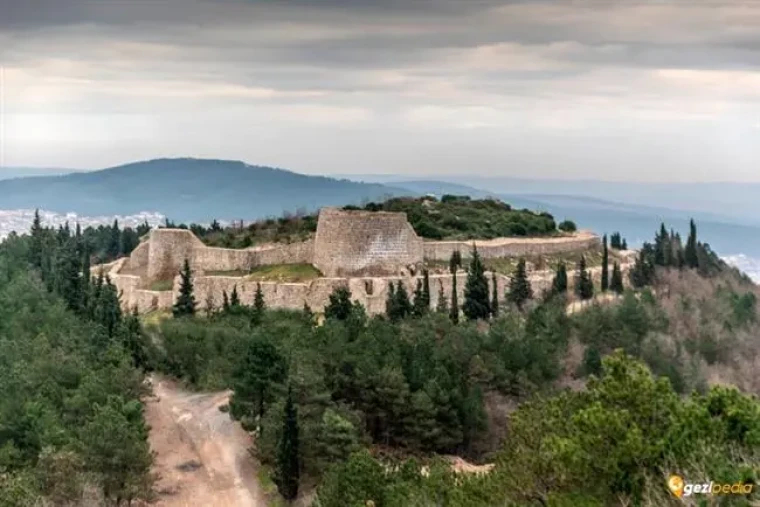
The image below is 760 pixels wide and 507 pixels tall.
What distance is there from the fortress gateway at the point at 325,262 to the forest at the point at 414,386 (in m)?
1.28

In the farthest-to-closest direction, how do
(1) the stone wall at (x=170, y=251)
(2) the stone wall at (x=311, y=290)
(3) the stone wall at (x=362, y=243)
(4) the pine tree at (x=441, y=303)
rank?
1. (1) the stone wall at (x=170, y=251)
2. (3) the stone wall at (x=362, y=243)
3. (2) the stone wall at (x=311, y=290)
4. (4) the pine tree at (x=441, y=303)

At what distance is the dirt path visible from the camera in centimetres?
2364

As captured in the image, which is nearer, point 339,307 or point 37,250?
point 339,307

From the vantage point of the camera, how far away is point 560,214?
166875 mm

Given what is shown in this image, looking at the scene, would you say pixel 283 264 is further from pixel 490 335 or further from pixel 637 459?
pixel 637 459

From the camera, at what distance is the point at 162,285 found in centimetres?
4662

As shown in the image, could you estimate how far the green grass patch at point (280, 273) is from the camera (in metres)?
43.8

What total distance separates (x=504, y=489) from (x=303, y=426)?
9720mm

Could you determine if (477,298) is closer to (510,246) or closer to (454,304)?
(454,304)

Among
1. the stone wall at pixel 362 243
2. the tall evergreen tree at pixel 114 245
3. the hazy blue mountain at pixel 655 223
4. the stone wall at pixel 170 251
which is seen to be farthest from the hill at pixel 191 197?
the stone wall at pixel 362 243

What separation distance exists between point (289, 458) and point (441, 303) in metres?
18.5

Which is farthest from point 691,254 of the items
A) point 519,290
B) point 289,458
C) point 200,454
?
point 289,458

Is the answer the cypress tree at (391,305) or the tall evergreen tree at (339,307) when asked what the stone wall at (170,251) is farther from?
the cypress tree at (391,305)

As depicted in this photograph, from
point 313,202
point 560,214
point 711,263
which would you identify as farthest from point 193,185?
point 711,263
